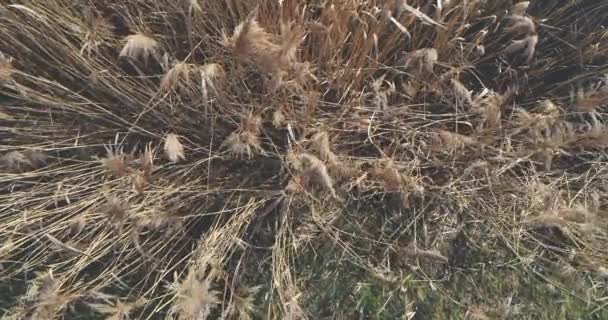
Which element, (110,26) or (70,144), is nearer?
(110,26)

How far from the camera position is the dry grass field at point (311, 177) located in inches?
68.6

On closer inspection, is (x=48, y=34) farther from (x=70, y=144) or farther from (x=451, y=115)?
(x=451, y=115)

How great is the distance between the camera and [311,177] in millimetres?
1682

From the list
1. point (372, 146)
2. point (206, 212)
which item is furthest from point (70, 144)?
point (372, 146)

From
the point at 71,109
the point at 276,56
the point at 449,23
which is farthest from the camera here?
the point at 71,109

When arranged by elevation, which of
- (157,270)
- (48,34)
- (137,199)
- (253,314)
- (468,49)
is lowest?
(253,314)

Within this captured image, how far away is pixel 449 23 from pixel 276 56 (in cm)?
56

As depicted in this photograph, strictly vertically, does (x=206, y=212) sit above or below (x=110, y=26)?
below

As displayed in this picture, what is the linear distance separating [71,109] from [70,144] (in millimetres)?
97

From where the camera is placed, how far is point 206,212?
1843mm

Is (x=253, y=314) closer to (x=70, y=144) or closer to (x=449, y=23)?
(x=70, y=144)

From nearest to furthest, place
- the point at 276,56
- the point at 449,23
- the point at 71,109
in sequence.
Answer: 1. the point at 276,56
2. the point at 449,23
3. the point at 71,109

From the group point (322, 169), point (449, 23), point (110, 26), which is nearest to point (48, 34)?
point (110, 26)

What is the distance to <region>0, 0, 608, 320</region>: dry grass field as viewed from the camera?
174 cm
